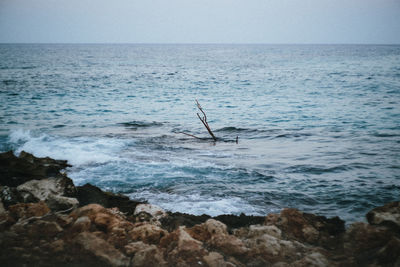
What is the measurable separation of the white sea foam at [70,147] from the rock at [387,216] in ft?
26.7

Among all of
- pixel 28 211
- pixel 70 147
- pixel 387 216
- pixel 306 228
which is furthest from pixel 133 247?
pixel 70 147

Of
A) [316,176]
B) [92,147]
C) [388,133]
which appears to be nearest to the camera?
[316,176]

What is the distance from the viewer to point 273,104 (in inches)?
851

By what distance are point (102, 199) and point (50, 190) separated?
3.48ft

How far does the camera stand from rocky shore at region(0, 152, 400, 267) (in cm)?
369

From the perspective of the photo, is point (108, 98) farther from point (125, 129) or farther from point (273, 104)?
point (273, 104)

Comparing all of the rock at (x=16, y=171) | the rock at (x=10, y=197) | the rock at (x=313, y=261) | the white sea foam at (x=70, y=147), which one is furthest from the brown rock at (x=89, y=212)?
the white sea foam at (x=70, y=147)

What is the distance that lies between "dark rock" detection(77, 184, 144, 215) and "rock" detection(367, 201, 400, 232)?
176 inches

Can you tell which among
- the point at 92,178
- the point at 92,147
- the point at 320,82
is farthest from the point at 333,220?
the point at 320,82

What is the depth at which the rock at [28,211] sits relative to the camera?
183 inches

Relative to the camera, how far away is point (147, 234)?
13.9 feet

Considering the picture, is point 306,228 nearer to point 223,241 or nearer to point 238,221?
point 238,221

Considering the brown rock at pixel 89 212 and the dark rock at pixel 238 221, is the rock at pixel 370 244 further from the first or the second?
the brown rock at pixel 89 212

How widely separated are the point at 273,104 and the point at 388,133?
370 inches
